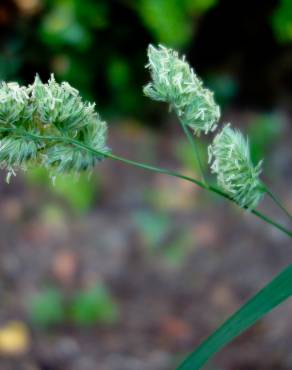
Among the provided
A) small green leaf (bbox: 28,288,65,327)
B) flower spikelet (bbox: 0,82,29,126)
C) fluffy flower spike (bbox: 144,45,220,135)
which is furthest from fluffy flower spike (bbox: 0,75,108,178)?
small green leaf (bbox: 28,288,65,327)

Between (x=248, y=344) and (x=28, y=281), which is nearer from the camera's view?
(x=248, y=344)

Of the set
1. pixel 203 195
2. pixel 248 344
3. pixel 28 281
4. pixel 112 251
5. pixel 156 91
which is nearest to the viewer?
pixel 156 91

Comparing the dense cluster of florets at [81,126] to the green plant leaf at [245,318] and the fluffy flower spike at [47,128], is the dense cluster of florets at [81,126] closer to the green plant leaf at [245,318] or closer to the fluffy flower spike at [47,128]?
the fluffy flower spike at [47,128]

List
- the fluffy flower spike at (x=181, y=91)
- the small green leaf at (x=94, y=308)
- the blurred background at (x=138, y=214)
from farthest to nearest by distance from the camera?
the small green leaf at (x=94, y=308), the blurred background at (x=138, y=214), the fluffy flower spike at (x=181, y=91)

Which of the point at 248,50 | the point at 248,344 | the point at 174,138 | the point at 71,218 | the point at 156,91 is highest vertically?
the point at 248,50

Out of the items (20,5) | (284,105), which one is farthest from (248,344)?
(20,5)

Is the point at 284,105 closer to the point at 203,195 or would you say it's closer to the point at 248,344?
the point at 203,195

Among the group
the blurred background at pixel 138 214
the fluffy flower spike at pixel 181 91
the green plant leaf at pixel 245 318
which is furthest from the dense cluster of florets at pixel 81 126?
the blurred background at pixel 138 214
